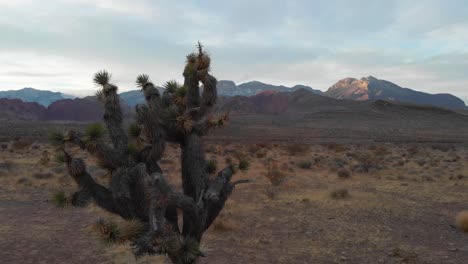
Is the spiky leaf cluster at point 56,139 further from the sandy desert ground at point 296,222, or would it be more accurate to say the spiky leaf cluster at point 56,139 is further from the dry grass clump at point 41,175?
the dry grass clump at point 41,175

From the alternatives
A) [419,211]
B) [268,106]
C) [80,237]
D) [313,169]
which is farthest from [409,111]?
[80,237]

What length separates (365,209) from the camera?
13.4m

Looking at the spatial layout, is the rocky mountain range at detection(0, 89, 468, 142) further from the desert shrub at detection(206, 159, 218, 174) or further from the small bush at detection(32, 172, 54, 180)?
the desert shrub at detection(206, 159, 218, 174)

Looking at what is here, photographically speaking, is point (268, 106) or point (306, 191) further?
point (268, 106)

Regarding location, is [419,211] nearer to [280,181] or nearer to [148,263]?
[280,181]

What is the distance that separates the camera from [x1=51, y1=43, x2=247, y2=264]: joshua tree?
20.0 feet

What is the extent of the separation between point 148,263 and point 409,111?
395 feet

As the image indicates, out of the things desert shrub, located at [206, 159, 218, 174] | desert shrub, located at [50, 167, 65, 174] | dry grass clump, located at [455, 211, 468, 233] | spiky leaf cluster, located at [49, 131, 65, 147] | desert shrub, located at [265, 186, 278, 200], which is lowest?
desert shrub, located at [50, 167, 65, 174]

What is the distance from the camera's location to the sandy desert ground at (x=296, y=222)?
29.9 feet

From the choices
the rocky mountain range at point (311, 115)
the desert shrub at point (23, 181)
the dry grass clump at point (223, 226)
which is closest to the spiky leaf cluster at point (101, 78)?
the dry grass clump at point (223, 226)

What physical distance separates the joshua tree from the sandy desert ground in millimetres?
891

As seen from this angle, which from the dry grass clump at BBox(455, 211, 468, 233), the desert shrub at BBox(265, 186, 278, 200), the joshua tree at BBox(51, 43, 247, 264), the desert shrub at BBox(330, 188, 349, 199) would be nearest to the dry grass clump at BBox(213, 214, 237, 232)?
the desert shrub at BBox(265, 186, 278, 200)

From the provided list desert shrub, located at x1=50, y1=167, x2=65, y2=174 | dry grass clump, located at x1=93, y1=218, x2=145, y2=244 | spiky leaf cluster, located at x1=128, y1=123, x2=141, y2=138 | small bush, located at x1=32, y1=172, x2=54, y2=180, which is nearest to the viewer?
dry grass clump, located at x1=93, y1=218, x2=145, y2=244

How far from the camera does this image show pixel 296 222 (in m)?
11.9
